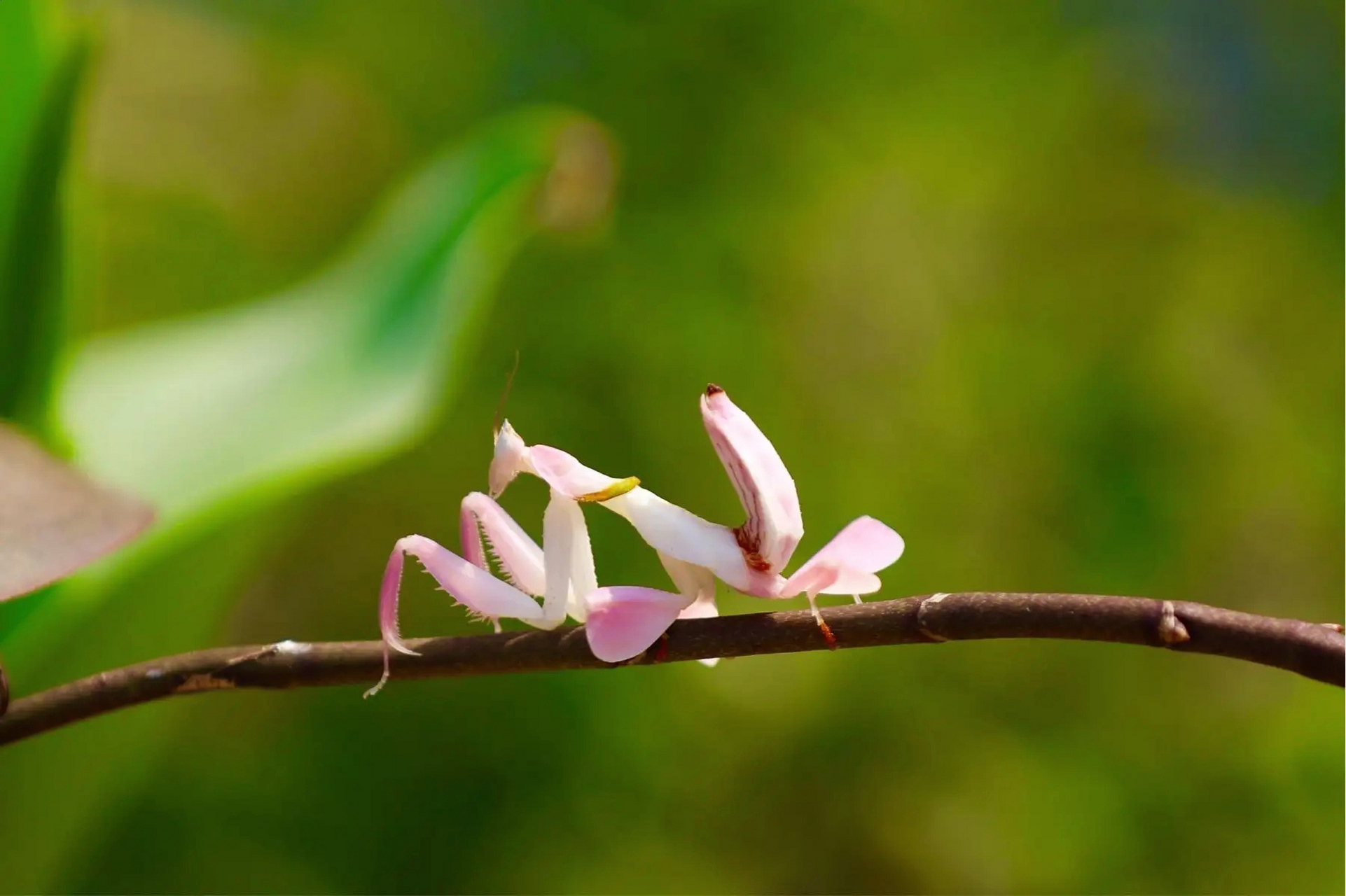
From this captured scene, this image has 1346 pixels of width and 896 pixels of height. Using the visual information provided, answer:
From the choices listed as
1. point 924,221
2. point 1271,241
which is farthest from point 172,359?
point 1271,241

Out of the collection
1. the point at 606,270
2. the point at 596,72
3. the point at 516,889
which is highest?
the point at 596,72

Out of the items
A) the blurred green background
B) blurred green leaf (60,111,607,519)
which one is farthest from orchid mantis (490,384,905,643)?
the blurred green background

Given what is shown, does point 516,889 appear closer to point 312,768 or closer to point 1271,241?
point 312,768

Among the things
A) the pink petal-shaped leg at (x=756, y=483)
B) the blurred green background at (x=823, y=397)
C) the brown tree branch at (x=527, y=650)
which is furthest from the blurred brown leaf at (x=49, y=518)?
the blurred green background at (x=823, y=397)

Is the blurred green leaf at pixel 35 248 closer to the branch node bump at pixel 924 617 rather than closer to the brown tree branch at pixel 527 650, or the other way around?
the brown tree branch at pixel 527 650

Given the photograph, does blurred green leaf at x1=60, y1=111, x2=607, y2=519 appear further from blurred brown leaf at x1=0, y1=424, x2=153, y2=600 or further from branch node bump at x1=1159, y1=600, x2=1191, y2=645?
branch node bump at x1=1159, y1=600, x2=1191, y2=645
